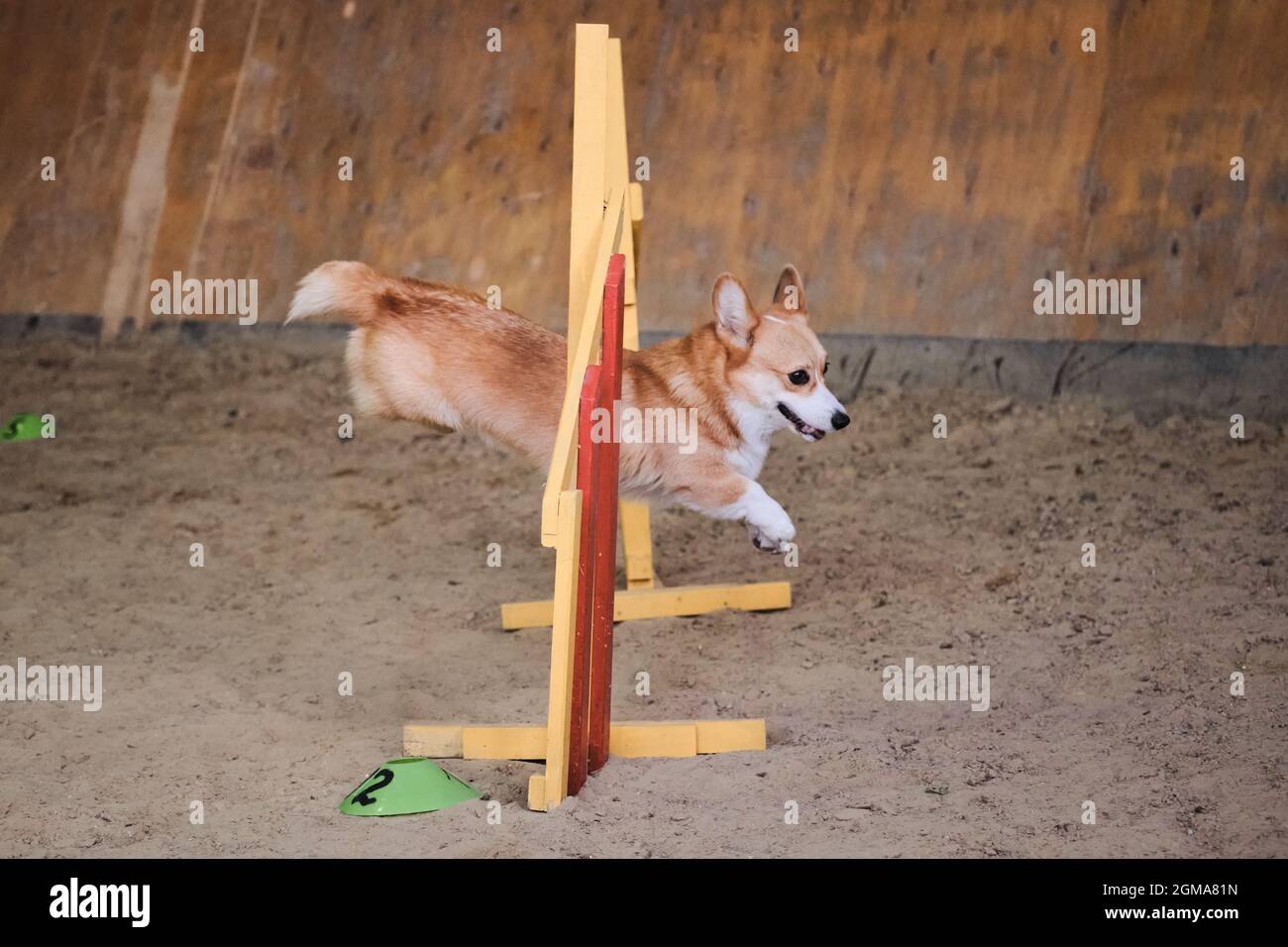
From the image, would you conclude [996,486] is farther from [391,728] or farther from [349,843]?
[349,843]

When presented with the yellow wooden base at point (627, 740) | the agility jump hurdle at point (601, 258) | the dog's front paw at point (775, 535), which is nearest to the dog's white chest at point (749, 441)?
the dog's front paw at point (775, 535)

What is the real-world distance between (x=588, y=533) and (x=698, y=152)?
4.50 metres

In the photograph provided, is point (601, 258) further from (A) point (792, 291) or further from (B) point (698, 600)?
(B) point (698, 600)

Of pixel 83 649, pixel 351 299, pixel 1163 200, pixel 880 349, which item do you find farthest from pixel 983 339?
pixel 83 649

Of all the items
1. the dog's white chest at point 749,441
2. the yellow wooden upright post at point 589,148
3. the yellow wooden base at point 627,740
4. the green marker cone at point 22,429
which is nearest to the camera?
the yellow wooden upright post at point 589,148

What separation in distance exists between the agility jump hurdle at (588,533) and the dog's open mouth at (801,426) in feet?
2.46

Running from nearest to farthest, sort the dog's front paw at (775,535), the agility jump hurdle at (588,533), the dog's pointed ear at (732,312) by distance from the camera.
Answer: the agility jump hurdle at (588,533) → the dog's front paw at (775,535) → the dog's pointed ear at (732,312)

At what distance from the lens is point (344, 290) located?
4.54 m

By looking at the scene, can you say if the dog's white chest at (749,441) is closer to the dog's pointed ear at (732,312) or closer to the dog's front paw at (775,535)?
the dog's pointed ear at (732,312)

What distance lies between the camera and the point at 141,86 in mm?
8273

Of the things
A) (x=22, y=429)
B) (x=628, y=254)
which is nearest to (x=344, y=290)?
(x=628, y=254)

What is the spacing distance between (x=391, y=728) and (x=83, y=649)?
123 cm

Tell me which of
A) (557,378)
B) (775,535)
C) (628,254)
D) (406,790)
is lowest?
(406,790)

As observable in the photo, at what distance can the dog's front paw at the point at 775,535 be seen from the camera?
14.3 ft
